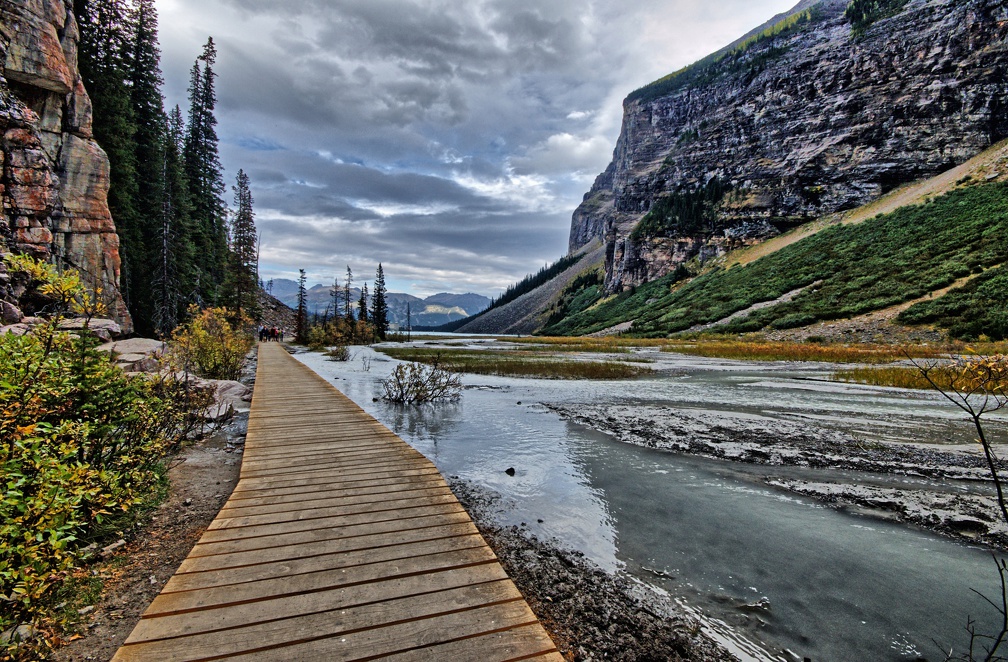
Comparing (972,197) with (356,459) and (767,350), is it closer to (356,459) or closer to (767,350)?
(767,350)

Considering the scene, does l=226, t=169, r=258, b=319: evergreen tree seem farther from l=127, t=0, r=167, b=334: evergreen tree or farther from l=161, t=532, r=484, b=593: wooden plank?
l=161, t=532, r=484, b=593: wooden plank

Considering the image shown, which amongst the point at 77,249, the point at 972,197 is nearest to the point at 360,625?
the point at 77,249

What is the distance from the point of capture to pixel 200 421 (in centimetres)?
984

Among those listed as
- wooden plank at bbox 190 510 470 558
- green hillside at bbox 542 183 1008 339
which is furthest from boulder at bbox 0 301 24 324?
green hillside at bbox 542 183 1008 339

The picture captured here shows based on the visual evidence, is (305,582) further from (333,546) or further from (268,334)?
(268,334)

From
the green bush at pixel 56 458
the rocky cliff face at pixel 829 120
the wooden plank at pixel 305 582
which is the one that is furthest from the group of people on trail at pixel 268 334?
the rocky cliff face at pixel 829 120

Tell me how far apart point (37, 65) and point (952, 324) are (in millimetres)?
58292

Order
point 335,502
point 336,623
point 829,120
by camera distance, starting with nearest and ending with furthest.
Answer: point 336,623, point 335,502, point 829,120

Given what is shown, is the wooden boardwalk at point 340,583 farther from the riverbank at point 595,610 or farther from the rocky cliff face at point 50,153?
the rocky cliff face at point 50,153

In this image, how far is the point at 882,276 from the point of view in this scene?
143 feet

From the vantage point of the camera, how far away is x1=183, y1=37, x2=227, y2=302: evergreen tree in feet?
137

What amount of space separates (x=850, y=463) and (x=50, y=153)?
3519 cm

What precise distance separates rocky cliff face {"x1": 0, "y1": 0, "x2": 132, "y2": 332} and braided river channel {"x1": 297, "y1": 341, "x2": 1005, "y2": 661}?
19.8 metres

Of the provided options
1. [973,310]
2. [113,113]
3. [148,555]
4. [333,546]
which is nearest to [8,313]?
[148,555]
